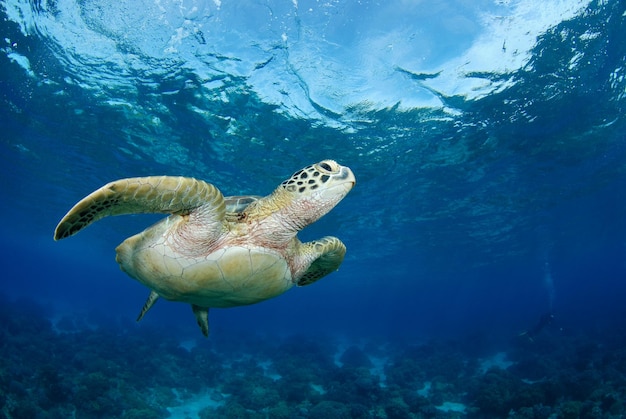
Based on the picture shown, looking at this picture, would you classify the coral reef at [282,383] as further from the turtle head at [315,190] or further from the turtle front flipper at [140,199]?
A: the turtle front flipper at [140,199]

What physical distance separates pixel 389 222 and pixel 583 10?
16815 mm

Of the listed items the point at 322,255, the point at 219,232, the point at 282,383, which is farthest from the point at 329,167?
the point at 282,383

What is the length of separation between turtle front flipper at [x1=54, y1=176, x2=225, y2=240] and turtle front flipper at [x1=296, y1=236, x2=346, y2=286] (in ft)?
4.96

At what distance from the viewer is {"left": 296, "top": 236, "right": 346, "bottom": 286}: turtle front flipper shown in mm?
4359

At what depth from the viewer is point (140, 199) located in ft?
9.72

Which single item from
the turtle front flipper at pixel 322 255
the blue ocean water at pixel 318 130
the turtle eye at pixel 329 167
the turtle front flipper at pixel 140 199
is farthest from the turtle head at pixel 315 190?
the blue ocean water at pixel 318 130

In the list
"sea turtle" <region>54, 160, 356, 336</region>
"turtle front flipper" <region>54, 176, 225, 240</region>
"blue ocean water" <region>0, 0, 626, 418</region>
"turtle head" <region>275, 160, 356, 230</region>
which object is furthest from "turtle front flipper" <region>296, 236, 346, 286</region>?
"blue ocean water" <region>0, 0, 626, 418</region>

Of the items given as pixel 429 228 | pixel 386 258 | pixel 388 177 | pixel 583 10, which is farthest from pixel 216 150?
pixel 386 258

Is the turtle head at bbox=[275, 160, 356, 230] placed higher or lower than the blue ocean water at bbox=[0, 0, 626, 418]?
lower

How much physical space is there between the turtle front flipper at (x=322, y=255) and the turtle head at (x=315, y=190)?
0.88 m

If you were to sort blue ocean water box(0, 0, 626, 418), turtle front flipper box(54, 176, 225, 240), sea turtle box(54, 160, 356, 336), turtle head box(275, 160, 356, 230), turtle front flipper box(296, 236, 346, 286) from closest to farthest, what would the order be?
turtle front flipper box(54, 176, 225, 240) < sea turtle box(54, 160, 356, 336) < turtle head box(275, 160, 356, 230) < turtle front flipper box(296, 236, 346, 286) < blue ocean water box(0, 0, 626, 418)

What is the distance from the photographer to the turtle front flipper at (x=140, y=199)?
271cm

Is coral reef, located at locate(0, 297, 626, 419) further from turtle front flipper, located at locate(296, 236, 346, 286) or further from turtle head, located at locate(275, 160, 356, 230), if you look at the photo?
turtle head, located at locate(275, 160, 356, 230)

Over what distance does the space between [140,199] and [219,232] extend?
847 mm
